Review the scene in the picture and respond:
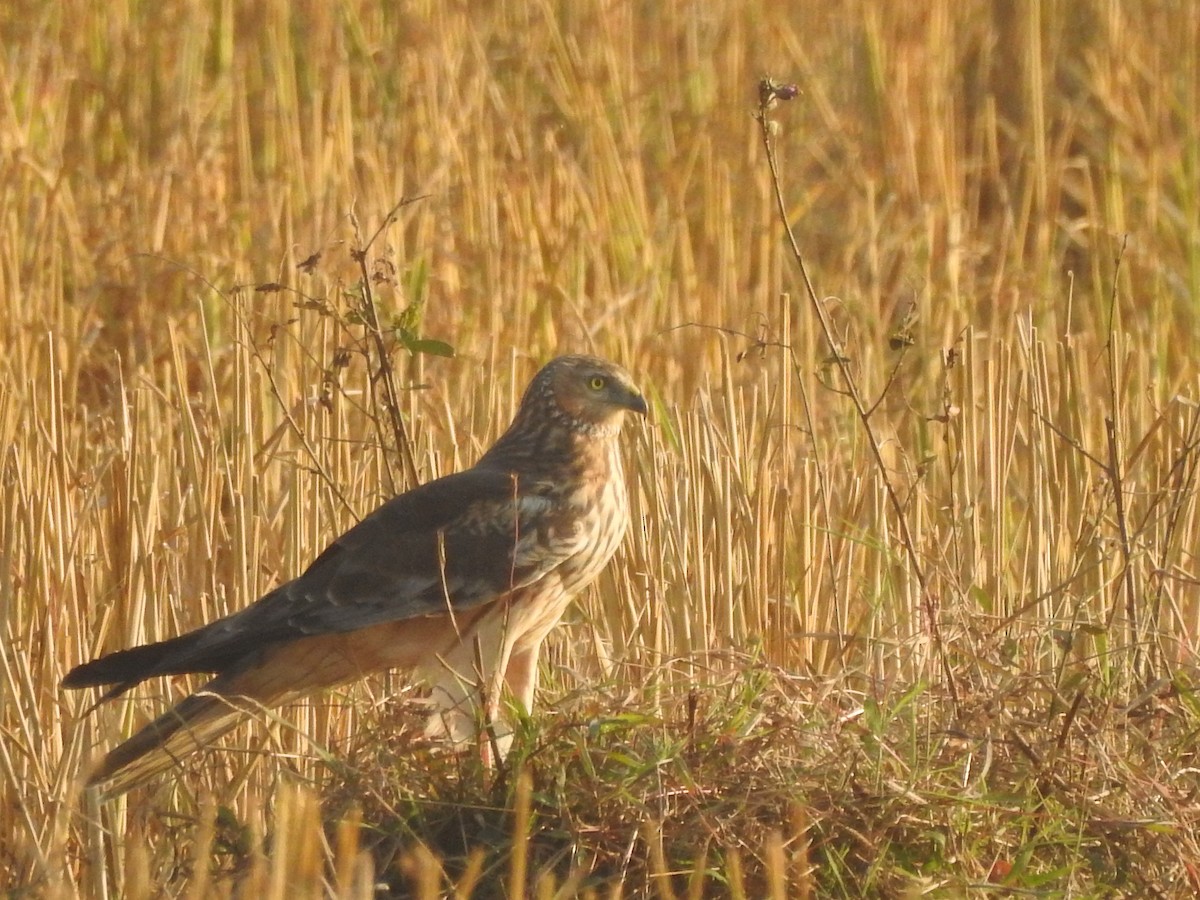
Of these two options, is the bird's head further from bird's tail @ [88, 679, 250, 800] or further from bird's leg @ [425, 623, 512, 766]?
bird's tail @ [88, 679, 250, 800]

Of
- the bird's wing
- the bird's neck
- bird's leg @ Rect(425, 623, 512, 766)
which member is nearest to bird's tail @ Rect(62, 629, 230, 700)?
the bird's wing

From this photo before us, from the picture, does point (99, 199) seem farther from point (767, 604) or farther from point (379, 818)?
point (379, 818)

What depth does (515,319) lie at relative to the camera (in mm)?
5719

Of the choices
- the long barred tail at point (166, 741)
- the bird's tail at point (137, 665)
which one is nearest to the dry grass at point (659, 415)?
the long barred tail at point (166, 741)

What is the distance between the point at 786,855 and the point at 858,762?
19cm

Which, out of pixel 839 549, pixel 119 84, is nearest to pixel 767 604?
pixel 839 549

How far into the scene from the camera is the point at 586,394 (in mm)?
3980

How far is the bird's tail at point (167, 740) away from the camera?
132 inches

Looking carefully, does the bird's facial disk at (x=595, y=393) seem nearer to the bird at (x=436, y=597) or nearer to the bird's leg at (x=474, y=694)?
the bird at (x=436, y=597)

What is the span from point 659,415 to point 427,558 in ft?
4.13

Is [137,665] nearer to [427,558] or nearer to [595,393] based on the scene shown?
[427,558]

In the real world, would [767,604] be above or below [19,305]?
below

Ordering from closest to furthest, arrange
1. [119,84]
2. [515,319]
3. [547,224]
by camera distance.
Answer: [515,319] → [547,224] → [119,84]

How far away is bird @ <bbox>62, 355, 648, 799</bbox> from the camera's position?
3.51 meters
